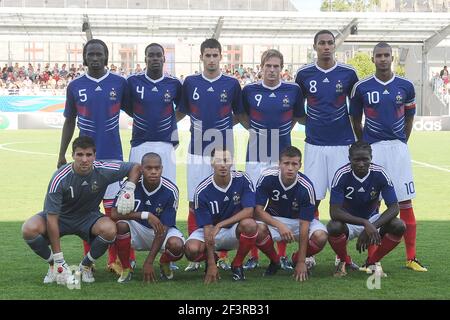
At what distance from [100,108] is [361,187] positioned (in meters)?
2.07

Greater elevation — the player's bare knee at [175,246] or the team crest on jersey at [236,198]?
the team crest on jersey at [236,198]

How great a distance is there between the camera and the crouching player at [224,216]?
530cm

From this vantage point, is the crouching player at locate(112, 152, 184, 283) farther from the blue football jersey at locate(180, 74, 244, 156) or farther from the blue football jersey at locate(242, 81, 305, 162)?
the blue football jersey at locate(242, 81, 305, 162)

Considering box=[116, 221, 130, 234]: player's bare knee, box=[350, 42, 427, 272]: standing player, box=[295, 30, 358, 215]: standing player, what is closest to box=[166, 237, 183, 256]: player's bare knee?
box=[116, 221, 130, 234]: player's bare knee

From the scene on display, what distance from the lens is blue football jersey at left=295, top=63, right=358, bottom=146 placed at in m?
6.05

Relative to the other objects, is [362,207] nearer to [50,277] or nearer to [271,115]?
[271,115]

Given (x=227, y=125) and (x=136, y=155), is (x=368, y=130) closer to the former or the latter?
(x=227, y=125)

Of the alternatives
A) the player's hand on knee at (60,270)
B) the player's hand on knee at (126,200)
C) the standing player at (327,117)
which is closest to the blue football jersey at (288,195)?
the standing player at (327,117)

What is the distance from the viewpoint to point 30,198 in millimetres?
9758

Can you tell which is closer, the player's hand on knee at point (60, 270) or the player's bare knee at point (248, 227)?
the player's hand on knee at point (60, 270)

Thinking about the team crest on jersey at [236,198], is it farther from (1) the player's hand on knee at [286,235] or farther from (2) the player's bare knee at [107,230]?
(2) the player's bare knee at [107,230]

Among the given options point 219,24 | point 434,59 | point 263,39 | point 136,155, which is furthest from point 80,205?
point 434,59

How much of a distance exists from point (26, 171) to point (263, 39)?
2107 cm

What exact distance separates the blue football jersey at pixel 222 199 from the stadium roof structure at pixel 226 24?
916 inches
